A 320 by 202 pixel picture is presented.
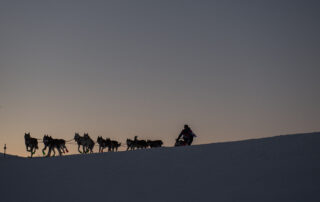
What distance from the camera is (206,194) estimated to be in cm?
930

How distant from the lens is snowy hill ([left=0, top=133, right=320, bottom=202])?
9109 millimetres

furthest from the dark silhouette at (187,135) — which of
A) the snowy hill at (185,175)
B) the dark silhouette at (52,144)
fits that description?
the dark silhouette at (52,144)

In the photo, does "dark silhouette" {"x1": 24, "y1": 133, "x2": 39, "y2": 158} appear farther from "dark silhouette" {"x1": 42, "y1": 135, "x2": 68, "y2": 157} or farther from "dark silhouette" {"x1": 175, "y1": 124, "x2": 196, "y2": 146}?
"dark silhouette" {"x1": 175, "y1": 124, "x2": 196, "y2": 146}

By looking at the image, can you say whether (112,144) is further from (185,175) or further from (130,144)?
(185,175)

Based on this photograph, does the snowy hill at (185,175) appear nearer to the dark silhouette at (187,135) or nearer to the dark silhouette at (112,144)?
the dark silhouette at (187,135)

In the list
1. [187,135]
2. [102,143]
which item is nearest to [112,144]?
[102,143]

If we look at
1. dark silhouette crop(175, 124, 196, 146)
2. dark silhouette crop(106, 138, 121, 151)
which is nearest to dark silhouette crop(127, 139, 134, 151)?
dark silhouette crop(106, 138, 121, 151)

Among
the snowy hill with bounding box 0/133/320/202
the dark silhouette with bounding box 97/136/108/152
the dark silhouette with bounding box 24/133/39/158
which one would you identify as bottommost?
the snowy hill with bounding box 0/133/320/202

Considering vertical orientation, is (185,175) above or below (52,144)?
below

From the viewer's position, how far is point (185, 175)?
35.5 feet

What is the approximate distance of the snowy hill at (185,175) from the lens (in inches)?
359

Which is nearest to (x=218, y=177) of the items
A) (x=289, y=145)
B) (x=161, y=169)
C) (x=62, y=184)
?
(x=161, y=169)

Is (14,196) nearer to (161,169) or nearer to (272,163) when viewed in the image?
(161,169)

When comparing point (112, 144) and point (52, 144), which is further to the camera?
point (112, 144)
